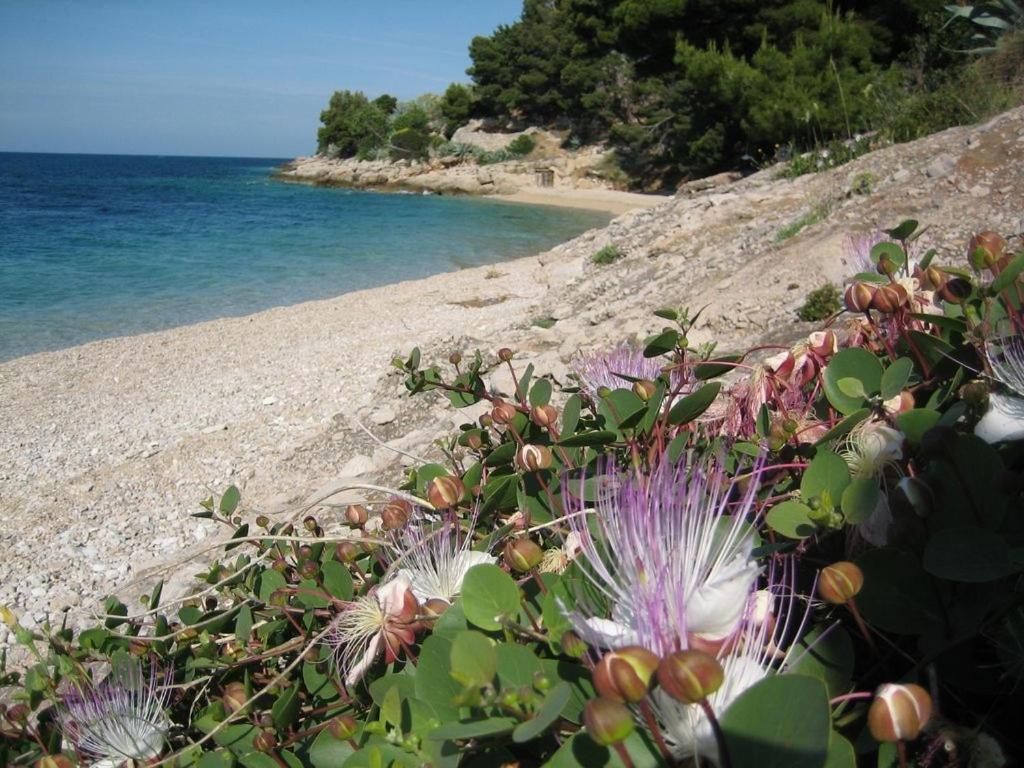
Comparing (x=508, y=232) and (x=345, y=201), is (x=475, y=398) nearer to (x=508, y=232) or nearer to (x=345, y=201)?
(x=508, y=232)

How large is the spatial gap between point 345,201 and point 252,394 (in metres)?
30.1

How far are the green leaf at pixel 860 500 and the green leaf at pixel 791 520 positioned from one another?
0.13ft

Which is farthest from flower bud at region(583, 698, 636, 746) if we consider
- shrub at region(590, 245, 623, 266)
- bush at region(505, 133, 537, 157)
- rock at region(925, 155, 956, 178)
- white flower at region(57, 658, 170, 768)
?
bush at region(505, 133, 537, 157)

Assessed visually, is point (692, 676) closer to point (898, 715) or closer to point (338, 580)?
point (898, 715)

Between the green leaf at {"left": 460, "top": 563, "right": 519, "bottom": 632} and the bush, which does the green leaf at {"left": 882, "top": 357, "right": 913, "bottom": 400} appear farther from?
the bush

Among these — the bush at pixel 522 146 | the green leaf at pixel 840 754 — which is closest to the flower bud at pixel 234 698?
the green leaf at pixel 840 754

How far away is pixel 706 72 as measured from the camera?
2100 centimetres

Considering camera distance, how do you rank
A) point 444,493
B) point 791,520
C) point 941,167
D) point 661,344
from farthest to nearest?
point 941,167, point 661,344, point 444,493, point 791,520

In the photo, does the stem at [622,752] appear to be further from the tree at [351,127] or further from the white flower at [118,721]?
the tree at [351,127]

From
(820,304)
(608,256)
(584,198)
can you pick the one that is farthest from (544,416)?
(584,198)

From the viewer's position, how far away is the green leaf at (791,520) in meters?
0.76

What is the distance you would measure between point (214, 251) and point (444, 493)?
20.2 m

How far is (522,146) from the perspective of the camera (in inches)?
1512

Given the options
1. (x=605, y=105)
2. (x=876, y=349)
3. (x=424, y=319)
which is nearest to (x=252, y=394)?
(x=424, y=319)
